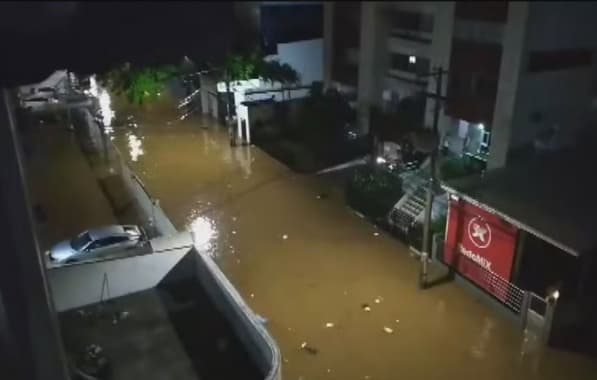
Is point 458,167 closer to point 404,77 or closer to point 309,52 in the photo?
point 404,77

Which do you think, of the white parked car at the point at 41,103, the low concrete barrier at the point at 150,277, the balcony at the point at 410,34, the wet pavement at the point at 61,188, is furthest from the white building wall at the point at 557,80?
the white parked car at the point at 41,103

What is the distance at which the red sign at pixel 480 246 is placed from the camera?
472 inches

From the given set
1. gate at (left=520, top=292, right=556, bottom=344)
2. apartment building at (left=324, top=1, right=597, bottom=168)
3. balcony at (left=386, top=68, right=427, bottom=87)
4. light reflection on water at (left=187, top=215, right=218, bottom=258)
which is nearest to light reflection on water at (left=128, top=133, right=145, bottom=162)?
light reflection on water at (left=187, top=215, right=218, bottom=258)

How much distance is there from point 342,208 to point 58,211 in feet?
29.2

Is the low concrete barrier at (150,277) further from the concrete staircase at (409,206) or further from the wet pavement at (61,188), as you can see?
the concrete staircase at (409,206)

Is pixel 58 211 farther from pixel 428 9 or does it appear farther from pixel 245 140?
pixel 428 9

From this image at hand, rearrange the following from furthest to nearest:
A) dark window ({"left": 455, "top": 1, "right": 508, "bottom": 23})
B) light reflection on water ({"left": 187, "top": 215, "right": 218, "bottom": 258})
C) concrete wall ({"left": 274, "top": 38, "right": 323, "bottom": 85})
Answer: light reflection on water ({"left": 187, "top": 215, "right": 218, "bottom": 258}) → concrete wall ({"left": 274, "top": 38, "right": 323, "bottom": 85}) → dark window ({"left": 455, "top": 1, "right": 508, "bottom": 23})

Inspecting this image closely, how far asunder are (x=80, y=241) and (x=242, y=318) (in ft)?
20.5

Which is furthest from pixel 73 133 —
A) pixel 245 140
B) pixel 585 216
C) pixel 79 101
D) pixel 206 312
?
A: pixel 585 216

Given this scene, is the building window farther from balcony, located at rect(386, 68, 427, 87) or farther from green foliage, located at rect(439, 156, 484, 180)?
green foliage, located at rect(439, 156, 484, 180)

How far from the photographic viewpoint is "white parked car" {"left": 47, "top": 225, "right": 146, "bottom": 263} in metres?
14.8

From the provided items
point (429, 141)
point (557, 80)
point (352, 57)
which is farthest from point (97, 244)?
point (352, 57)

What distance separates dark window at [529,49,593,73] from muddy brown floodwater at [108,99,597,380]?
24.1 ft

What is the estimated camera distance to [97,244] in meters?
15.0
